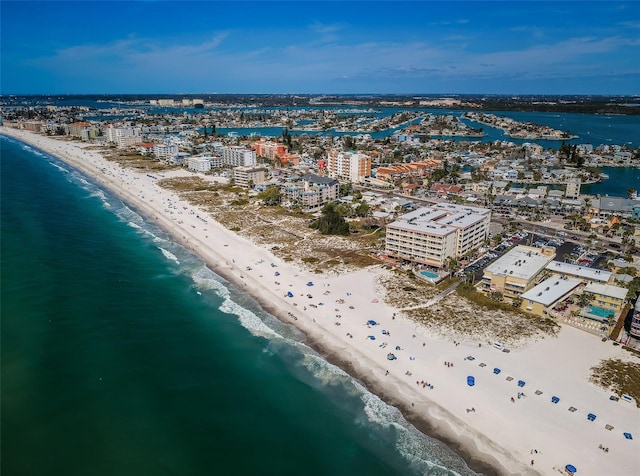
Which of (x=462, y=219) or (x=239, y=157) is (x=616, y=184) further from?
(x=239, y=157)

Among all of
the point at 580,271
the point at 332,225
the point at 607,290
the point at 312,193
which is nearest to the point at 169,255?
the point at 332,225

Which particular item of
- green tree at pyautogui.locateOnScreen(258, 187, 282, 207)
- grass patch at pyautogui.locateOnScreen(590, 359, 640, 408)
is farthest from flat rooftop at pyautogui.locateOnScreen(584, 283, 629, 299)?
green tree at pyautogui.locateOnScreen(258, 187, 282, 207)

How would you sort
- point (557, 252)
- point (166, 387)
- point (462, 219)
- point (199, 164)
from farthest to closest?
1. point (199, 164)
2. point (557, 252)
3. point (462, 219)
4. point (166, 387)

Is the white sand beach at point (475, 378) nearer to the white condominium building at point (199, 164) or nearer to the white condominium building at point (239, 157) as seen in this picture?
the white condominium building at point (239, 157)

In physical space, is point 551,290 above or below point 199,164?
below

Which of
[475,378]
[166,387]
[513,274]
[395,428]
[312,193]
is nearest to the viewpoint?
[395,428]

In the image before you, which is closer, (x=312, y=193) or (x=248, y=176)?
(x=312, y=193)
